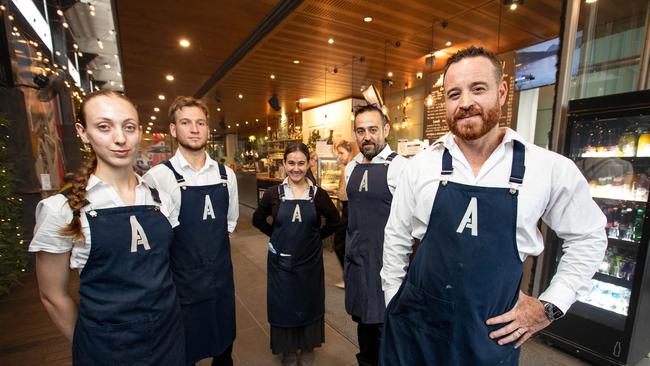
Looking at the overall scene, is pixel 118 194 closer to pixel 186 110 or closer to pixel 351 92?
pixel 186 110

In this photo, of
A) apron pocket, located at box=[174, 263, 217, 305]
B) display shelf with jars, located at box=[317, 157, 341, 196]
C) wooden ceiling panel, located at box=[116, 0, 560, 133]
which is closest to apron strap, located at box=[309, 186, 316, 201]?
apron pocket, located at box=[174, 263, 217, 305]

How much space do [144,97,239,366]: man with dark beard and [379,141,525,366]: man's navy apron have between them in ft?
3.97

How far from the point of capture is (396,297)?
4.21ft

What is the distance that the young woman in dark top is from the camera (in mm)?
2146

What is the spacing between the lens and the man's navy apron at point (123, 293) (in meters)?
1.10

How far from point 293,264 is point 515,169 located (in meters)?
1.60

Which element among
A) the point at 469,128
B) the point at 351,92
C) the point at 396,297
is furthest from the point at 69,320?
the point at 351,92

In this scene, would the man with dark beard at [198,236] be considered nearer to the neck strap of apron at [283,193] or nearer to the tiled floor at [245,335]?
the neck strap of apron at [283,193]

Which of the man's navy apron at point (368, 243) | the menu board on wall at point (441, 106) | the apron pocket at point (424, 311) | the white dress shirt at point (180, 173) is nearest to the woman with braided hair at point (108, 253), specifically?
the white dress shirt at point (180, 173)

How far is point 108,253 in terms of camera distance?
1.10 meters

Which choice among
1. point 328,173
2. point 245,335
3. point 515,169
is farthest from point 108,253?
point 328,173

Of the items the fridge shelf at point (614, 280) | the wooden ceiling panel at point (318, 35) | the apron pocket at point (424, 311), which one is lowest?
the fridge shelf at point (614, 280)

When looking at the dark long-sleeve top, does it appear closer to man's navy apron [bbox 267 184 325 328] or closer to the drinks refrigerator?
man's navy apron [bbox 267 184 325 328]

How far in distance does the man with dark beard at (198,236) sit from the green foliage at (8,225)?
338 cm
